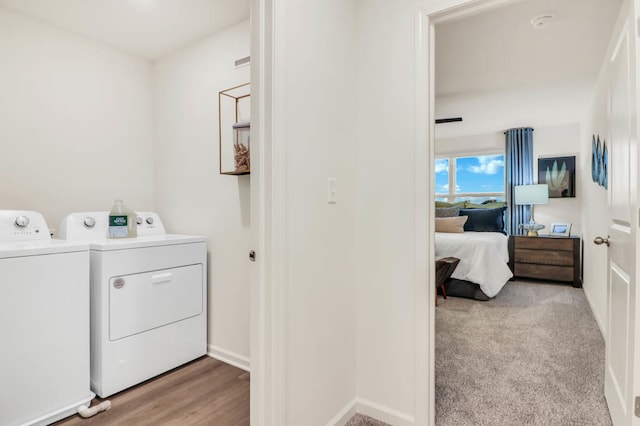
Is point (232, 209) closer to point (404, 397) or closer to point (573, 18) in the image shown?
point (404, 397)

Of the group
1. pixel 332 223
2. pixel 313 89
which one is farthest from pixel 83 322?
pixel 313 89

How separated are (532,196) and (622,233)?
4.01m

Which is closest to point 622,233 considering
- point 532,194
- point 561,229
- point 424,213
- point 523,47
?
point 424,213

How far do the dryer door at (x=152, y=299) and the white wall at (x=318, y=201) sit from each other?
112 centimetres

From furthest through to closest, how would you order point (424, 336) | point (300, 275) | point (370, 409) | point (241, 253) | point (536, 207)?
1. point (536, 207)
2. point (241, 253)
3. point (370, 409)
4. point (424, 336)
5. point (300, 275)

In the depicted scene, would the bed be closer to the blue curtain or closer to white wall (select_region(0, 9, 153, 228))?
the blue curtain

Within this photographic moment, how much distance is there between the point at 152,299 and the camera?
210cm

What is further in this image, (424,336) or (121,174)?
(121,174)

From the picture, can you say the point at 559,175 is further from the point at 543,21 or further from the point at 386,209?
the point at 386,209

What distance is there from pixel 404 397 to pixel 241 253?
128 cm

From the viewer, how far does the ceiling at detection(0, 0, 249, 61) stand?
82.6 inches

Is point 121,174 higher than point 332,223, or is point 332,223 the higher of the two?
point 121,174

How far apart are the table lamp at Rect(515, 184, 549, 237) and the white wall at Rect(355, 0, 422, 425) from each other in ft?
13.8

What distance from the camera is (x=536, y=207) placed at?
550 cm
